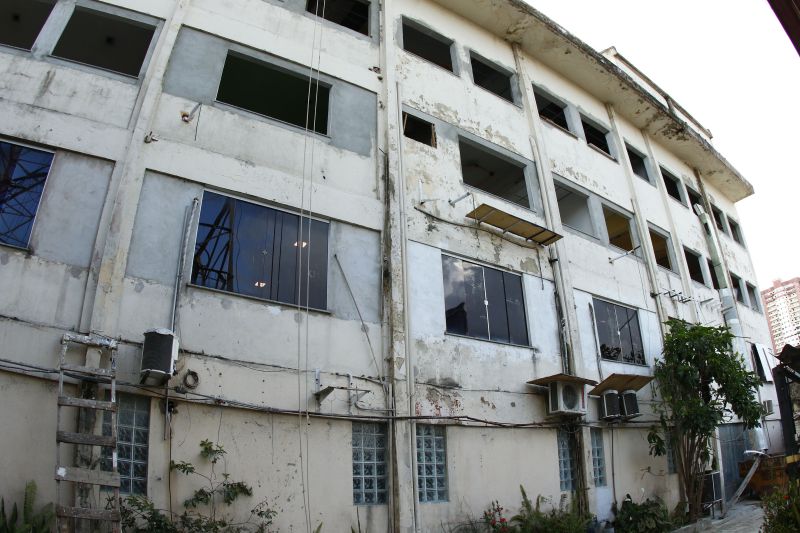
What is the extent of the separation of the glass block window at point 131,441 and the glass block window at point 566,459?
7.59m

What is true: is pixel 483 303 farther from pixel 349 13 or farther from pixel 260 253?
pixel 349 13

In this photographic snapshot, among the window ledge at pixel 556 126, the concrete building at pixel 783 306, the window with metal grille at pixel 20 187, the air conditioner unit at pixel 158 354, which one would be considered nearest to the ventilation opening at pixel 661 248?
the window ledge at pixel 556 126

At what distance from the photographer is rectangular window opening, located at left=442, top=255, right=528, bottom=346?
33.4 ft

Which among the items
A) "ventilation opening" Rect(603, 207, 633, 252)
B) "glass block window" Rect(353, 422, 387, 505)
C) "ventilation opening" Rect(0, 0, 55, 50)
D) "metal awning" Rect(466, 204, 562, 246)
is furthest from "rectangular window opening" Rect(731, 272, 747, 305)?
"ventilation opening" Rect(0, 0, 55, 50)

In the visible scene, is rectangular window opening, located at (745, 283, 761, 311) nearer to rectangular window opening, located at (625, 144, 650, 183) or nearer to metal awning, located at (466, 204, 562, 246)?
rectangular window opening, located at (625, 144, 650, 183)

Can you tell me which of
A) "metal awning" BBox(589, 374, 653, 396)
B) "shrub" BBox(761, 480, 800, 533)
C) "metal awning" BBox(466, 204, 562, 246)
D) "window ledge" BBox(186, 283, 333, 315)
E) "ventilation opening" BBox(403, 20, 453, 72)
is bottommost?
"shrub" BBox(761, 480, 800, 533)

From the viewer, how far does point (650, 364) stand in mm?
13703

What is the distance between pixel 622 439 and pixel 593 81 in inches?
426

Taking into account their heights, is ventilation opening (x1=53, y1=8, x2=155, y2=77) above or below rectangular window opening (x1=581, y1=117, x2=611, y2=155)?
below

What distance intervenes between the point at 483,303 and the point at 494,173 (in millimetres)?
5592

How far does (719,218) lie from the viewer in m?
22.1

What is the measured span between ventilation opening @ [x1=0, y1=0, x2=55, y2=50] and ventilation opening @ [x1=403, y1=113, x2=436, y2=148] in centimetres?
693

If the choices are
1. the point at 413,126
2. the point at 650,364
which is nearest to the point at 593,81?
the point at 413,126

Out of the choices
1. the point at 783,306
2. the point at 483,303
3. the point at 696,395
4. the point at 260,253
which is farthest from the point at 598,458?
the point at 783,306
